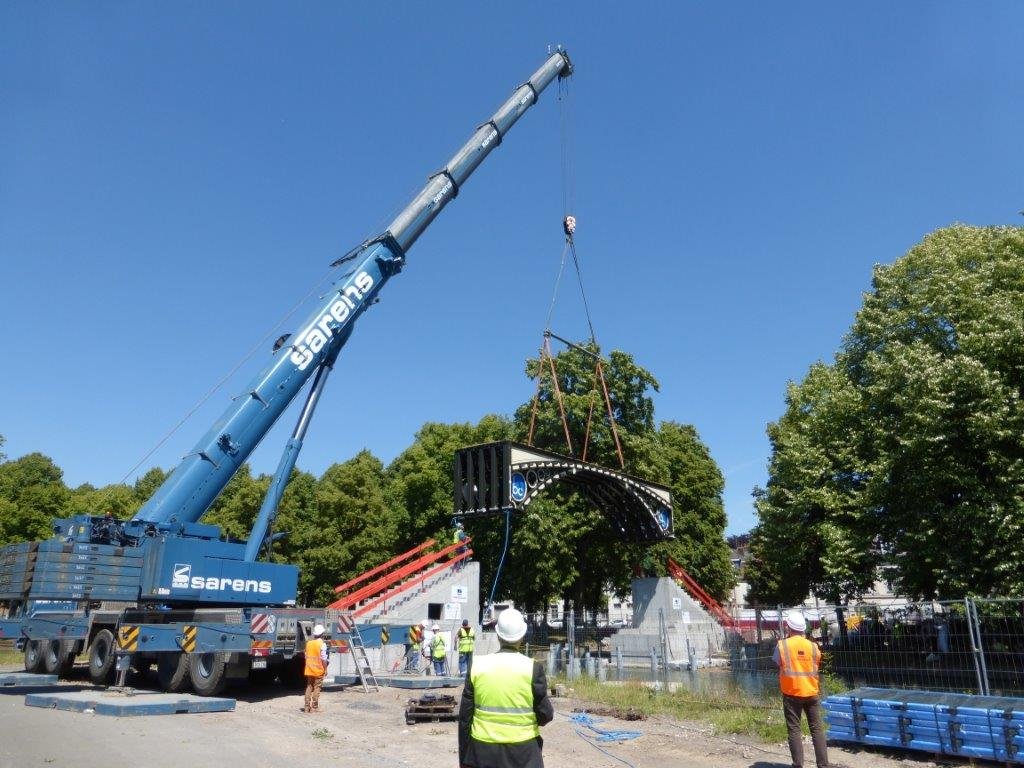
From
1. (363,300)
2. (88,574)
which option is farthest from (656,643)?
(88,574)

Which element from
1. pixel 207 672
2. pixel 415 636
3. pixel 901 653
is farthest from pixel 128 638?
pixel 901 653

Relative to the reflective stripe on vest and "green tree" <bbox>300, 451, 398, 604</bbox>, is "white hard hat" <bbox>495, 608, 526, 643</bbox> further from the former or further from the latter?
"green tree" <bbox>300, 451, 398, 604</bbox>

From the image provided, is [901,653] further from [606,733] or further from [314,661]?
[314,661]

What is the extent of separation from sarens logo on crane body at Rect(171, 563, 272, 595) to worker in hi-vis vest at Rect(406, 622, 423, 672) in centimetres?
497

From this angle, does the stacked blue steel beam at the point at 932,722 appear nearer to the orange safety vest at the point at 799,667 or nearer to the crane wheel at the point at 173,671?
the orange safety vest at the point at 799,667

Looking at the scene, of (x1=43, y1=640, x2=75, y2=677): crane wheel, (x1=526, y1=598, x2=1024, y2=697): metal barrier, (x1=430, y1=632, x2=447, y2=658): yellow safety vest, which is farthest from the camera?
(x1=430, y1=632, x2=447, y2=658): yellow safety vest

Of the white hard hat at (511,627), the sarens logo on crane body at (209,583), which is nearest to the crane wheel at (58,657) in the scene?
the sarens logo on crane body at (209,583)

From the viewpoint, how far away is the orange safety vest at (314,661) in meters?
13.2

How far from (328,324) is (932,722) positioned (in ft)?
45.6

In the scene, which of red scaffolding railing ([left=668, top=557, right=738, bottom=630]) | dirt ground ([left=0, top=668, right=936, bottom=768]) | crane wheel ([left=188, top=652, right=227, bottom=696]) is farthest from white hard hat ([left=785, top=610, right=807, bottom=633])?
red scaffolding railing ([left=668, top=557, right=738, bottom=630])

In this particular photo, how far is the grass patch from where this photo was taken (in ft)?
35.5

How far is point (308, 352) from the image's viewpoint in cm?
1677

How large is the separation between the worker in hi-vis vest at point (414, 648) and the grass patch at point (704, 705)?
5.32m

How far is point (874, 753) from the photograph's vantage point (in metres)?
9.44
